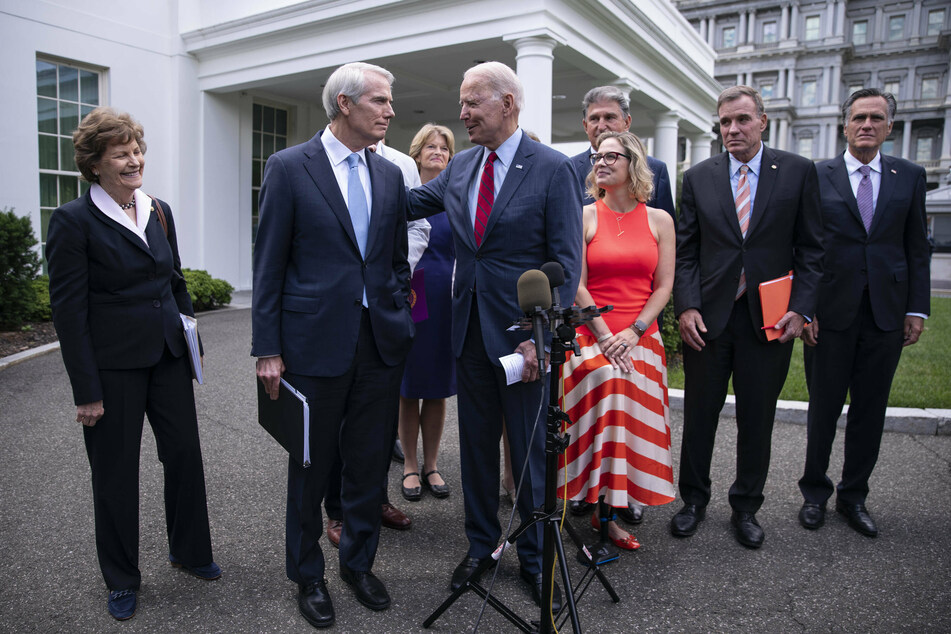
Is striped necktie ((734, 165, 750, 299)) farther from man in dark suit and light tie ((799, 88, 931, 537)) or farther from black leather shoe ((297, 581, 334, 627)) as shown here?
black leather shoe ((297, 581, 334, 627))

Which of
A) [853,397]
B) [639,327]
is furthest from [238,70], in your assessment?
[853,397]

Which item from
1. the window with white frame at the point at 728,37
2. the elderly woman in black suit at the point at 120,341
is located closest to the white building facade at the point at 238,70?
the elderly woman in black suit at the point at 120,341

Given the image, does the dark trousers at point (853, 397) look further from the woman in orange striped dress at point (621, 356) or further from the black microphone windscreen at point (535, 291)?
the black microphone windscreen at point (535, 291)

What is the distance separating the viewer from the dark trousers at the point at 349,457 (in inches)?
115

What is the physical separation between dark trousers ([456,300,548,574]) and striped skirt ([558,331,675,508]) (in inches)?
15.8

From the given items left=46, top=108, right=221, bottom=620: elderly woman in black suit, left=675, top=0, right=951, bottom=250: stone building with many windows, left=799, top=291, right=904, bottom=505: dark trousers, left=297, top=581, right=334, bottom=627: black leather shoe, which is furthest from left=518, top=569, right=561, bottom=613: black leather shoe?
left=675, top=0, right=951, bottom=250: stone building with many windows

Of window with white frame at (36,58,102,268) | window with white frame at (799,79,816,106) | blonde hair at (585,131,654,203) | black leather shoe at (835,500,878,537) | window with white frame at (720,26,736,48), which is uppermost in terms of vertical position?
window with white frame at (720,26,736,48)

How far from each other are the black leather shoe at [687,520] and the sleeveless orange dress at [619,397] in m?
0.39

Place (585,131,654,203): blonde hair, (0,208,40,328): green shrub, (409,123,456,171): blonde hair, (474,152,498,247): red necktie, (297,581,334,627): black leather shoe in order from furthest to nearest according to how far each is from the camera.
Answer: (0,208,40,328): green shrub < (409,123,456,171): blonde hair < (585,131,654,203): blonde hair < (474,152,498,247): red necktie < (297,581,334,627): black leather shoe

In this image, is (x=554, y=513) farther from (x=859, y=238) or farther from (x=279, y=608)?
(x=859, y=238)

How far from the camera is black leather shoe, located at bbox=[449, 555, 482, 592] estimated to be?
3098mm

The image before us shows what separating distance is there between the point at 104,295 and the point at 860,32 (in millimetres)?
80496

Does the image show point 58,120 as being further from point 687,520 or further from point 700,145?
point 700,145

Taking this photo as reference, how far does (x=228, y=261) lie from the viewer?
1394 cm
